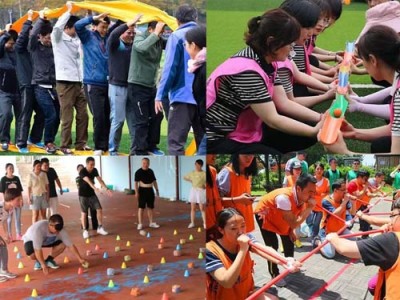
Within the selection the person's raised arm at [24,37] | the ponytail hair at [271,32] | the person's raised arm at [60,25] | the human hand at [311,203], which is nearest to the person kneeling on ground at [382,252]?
the human hand at [311,203]

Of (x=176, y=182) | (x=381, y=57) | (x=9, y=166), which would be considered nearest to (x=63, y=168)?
(x=9, y=166)

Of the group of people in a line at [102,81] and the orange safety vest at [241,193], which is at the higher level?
the group of people in a line at [102,81]

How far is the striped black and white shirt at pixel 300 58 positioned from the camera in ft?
7.70

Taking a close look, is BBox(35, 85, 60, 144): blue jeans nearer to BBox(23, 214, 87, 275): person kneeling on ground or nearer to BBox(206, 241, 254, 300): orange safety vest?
BBox(23, 214, 87, 275): person kneeling on ground

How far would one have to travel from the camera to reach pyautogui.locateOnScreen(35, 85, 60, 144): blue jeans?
7.67 ft

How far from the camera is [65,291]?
2373mm

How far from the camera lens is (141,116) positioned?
2309 mm

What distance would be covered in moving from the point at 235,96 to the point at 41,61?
0.94 meters

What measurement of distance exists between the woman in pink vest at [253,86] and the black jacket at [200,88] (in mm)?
24

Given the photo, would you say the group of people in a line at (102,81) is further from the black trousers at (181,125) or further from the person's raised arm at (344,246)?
the person's raised arm at (344,246)

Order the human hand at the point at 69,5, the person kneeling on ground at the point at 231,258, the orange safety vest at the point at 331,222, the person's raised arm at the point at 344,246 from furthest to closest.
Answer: the orange safety vest at the point at 331,222
the person kneeling on ground at the point at 231,258
the person's raised arm at the point at 344,246
the human hand at the point at 69,5

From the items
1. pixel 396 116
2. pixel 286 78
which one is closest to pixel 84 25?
pixel 286 78

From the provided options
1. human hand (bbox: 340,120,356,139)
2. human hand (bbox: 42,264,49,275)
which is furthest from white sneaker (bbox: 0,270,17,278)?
human hand (bbox: 340,120,356,139)

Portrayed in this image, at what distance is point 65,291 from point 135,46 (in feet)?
4.06
